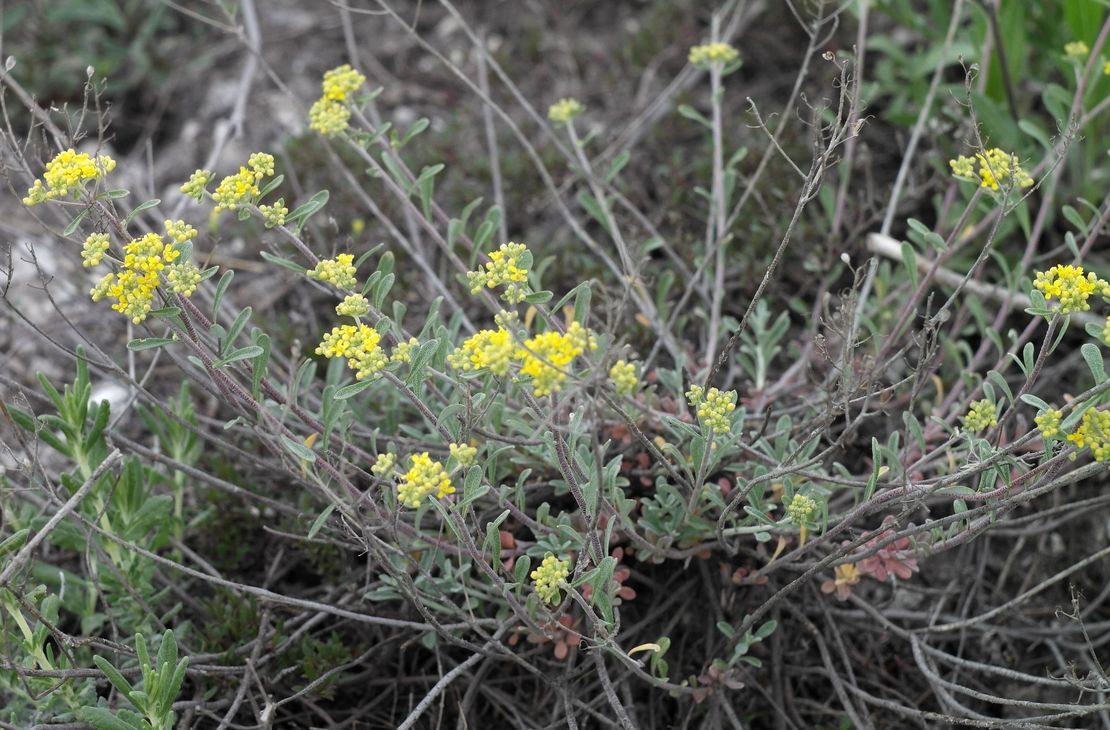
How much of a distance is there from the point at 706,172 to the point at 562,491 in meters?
1.74

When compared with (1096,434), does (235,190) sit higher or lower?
higher

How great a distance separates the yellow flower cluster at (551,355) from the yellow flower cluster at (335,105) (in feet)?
3.41

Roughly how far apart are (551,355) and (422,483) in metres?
0.38

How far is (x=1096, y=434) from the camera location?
6.41 ft

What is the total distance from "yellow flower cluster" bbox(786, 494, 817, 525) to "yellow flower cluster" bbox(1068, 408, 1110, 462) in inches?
20.8

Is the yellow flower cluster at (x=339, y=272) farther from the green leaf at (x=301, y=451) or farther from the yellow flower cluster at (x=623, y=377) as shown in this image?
the yellow flower cluster at (x=623, y=377)

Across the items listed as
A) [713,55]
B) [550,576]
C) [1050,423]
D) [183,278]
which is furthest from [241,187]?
[1050,423]

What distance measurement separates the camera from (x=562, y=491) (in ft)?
8.50

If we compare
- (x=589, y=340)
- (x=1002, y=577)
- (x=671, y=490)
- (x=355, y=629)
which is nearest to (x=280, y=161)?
(x=355, y=629)

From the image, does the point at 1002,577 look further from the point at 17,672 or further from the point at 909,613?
the point at 17,672

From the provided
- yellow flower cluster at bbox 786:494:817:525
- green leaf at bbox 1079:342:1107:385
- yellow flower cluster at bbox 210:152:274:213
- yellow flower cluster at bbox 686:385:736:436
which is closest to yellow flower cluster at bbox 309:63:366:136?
yellow flower cluster at bbox 210:152:274:213

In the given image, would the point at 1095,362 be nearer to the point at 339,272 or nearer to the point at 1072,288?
the point at 1072,288

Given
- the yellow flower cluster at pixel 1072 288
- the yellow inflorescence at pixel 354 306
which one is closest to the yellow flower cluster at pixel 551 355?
the yellow inflorescence at pixel 354 306

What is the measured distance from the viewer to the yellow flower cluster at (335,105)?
255 cm
